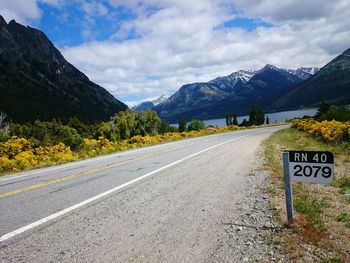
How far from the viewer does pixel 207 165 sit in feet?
45.2

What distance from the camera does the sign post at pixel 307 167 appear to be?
17.9 feet

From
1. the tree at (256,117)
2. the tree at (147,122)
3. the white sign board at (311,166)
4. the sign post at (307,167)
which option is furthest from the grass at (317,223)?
the tree at (256,117)

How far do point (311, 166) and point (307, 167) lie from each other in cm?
7

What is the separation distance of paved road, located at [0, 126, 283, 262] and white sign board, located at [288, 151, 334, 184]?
158cm

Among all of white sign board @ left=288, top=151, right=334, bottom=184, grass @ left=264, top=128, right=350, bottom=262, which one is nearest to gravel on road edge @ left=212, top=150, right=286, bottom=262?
grass @ left=264, top=128, right=350, bottom=262

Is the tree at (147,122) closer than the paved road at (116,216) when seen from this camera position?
No

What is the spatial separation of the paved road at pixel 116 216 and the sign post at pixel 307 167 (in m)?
1.45

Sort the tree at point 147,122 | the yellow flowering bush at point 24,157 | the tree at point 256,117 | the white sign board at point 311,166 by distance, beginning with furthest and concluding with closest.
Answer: the tree at point 256,117
the tree at point 147,122
the yellow flowering bush at point 24,157
the white sign board at point 311,166

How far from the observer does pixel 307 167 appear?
571 centimetres

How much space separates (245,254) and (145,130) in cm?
6179

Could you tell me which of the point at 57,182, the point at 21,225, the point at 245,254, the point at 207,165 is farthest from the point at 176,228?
the point at 207,165

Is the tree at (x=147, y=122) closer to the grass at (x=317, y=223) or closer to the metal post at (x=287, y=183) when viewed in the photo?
the grass at (x=317, y=223)

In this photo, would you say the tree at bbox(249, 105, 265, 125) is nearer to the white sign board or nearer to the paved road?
the paved road

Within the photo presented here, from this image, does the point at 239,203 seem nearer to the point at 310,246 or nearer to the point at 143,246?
the point at 310,246
